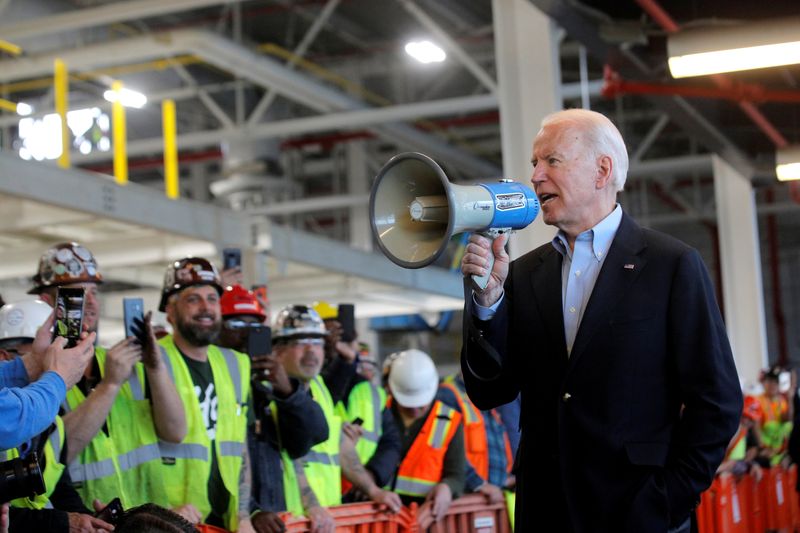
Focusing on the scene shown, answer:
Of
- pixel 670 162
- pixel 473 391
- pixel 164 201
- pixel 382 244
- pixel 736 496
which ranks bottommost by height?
pixel 736 496

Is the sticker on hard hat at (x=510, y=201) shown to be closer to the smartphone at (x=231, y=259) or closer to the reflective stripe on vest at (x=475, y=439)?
the smartphone at (x=231, y=259)

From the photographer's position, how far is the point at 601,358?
10.8ft

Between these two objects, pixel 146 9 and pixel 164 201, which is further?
pixel 146 9

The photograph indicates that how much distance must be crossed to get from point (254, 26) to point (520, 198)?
16.2 meters

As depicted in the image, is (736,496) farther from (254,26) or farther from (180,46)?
(254,26)

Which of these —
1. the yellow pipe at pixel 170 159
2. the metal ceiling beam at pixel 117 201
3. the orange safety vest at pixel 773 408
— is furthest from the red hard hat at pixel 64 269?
the orange safety vest at pixel 773 408

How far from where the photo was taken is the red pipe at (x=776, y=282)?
99.3 ft

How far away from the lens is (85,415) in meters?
5.00

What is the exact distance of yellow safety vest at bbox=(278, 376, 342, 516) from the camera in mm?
6352

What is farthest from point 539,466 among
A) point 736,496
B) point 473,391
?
point 736,496

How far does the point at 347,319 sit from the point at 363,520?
1511 millimetres

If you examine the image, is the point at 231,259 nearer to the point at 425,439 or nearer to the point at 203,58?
the point at 425,439

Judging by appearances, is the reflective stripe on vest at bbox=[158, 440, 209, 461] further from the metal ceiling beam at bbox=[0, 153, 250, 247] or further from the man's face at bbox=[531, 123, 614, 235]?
the metal ceiling beam at bbox=[0, 153, 250, 247]

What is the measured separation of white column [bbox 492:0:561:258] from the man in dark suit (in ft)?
18.8
